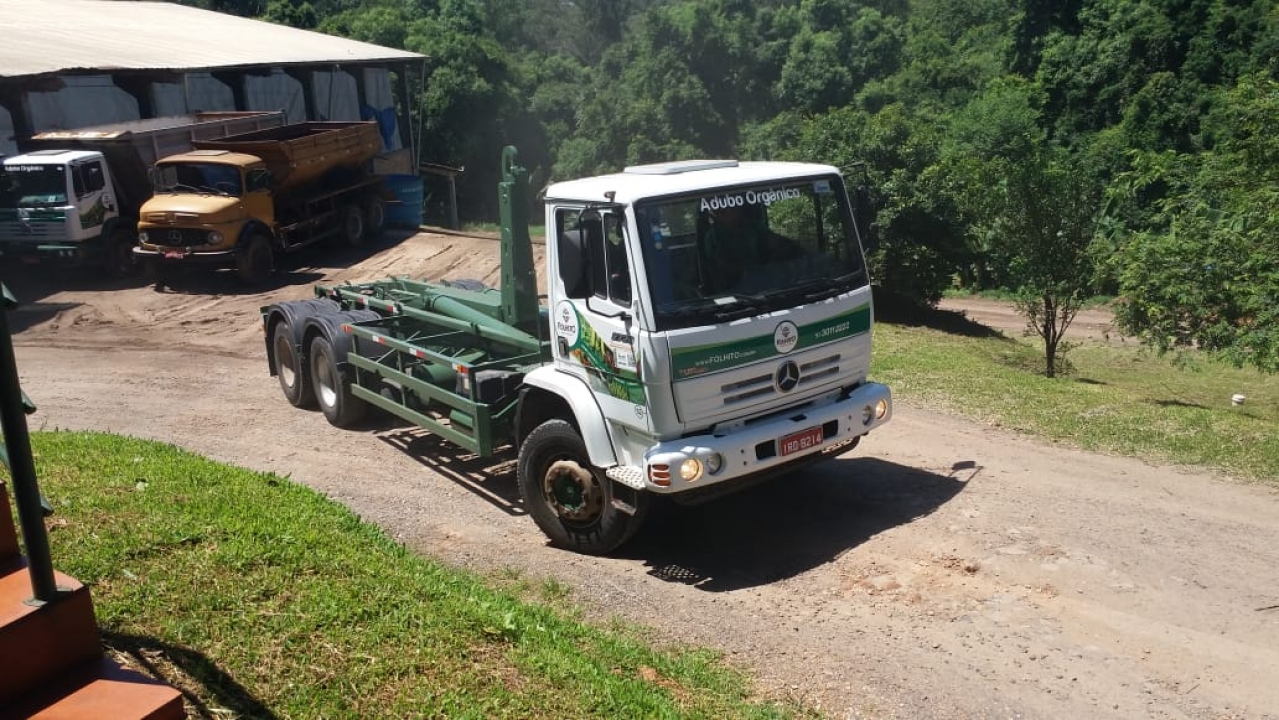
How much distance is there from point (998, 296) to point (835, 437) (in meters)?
26.9

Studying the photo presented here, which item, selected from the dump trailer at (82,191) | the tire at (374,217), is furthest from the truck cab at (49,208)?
the tire at (374,217)

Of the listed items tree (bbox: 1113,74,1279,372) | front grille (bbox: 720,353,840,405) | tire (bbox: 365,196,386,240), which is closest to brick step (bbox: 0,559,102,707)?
front grille (bbox: 720,353,840,405)

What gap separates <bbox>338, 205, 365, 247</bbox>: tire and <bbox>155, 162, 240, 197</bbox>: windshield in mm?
3391

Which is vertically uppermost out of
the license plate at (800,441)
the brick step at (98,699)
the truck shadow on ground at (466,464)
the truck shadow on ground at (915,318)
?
the brick step at (98,699)

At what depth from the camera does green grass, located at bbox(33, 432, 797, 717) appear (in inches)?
180

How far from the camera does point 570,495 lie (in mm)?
7844

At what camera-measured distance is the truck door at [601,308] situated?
23.0 ft

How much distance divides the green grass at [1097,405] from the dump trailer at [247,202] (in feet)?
38.5

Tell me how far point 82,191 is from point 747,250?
17.1m

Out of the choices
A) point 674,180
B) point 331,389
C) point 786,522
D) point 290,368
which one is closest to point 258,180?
point 290,368

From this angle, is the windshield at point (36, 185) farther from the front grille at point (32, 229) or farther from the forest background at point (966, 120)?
the forest background at point (966, 120)

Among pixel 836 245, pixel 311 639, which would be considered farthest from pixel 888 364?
pixel 311 639

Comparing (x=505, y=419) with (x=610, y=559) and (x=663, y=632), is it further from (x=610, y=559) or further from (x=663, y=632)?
(x=663, y=632)

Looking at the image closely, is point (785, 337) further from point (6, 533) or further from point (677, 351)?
point (6, 533)
